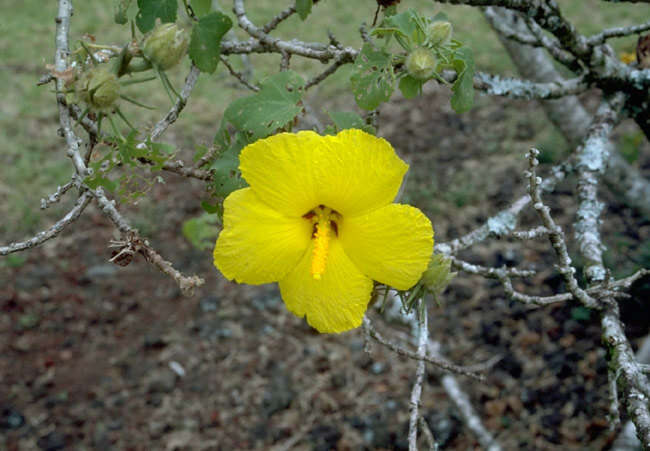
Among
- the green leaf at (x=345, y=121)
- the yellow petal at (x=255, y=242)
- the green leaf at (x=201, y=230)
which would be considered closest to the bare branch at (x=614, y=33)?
the green leaf at (x=345, y=121)

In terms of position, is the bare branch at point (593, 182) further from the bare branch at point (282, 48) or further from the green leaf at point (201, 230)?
the green leaf at point (201, 230)

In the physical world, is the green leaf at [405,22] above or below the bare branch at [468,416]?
above

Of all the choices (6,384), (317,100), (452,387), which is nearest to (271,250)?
(452,387)

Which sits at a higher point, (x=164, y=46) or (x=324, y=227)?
(x=164, y=46)

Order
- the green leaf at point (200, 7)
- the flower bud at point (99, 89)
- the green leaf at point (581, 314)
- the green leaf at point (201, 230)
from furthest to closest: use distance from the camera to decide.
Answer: the green leaf at point (581, 314), the green leaf at point (201, 230), the green leaf at point (200, 7), the flower bud at point (99, 89)

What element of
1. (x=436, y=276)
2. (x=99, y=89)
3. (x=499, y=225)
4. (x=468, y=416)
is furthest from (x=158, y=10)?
(x=468, y=416)

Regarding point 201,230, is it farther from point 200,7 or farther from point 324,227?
point 324,227

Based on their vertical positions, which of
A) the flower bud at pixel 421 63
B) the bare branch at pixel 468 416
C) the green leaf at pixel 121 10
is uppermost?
the green leaf at pixel 121 10
